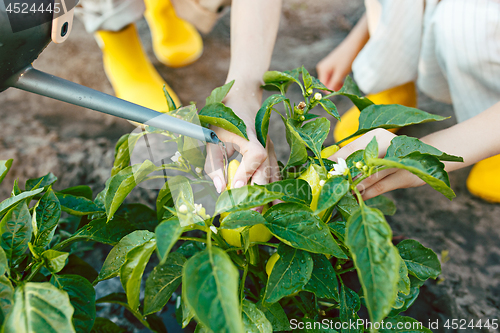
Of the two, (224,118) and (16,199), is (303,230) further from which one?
(16,199)

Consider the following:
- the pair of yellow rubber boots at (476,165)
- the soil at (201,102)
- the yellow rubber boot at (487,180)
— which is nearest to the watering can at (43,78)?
the soil at (201,102)

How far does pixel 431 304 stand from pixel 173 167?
2.22ft

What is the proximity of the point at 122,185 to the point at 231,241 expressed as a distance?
19cm

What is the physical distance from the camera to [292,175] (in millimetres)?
613

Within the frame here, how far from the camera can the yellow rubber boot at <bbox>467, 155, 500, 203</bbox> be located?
1.21m

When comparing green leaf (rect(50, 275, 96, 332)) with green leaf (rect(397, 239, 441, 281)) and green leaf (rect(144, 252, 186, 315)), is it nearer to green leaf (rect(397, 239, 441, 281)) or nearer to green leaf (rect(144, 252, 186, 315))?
green leaf (rect(144, 252, 186, 315))

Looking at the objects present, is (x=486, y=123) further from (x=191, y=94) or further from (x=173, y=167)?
(x=191, y=94)

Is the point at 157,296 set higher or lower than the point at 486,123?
lower

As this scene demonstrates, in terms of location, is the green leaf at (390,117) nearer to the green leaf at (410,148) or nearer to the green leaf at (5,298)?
the green leaf at (410,148)

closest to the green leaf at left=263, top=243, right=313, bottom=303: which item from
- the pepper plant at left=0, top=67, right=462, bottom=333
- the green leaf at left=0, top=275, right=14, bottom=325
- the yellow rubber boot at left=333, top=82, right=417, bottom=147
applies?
the pepper plant at left=0, top=67, right=462, bottom=333

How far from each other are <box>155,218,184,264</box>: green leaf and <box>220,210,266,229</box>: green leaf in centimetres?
7

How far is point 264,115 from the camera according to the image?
1.81 ft

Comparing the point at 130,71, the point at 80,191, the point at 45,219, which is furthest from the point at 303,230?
the point at 130,71

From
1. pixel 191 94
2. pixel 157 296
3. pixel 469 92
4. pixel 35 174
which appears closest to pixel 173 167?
pixel 157 296
